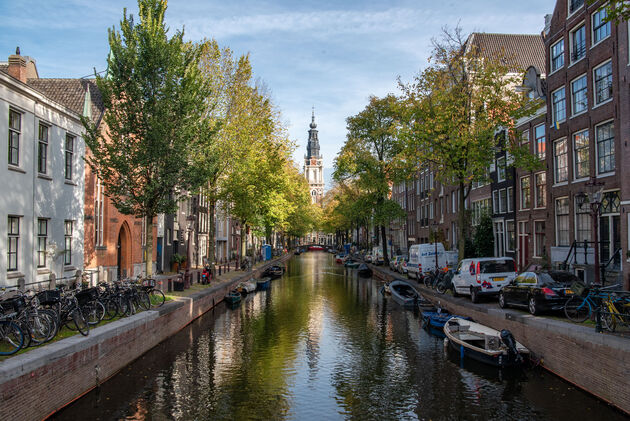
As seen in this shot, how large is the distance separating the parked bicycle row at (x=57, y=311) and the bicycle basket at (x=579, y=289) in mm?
14282

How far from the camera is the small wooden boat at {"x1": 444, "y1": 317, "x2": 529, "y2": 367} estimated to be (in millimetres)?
15031

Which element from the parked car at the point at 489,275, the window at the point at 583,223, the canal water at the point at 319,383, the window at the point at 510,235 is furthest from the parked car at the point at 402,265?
the canal water at the point at 319,383

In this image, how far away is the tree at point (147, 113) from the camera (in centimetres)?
2178

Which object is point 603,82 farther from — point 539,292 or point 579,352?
point 579,352

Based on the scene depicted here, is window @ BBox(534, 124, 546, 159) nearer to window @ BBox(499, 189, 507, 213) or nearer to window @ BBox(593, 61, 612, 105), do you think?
window @ BBox(499, 189, 507, 213)

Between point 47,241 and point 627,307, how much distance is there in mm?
21191

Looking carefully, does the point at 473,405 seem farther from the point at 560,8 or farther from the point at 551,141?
the point at 560,8

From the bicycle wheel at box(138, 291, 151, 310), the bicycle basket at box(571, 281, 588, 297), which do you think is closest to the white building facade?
the bicycle wheel at box(138, 291, 151, 310)

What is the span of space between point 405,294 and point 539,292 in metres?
14.7

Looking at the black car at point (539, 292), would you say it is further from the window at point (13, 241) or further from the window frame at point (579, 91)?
the window at point (13, 241)

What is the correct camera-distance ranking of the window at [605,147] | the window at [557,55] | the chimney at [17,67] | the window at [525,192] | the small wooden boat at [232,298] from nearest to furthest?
the chimney at [17,67], the window at [605,147], the window at [557,55], the small wooden boat at [232,298], the window at [525,192]

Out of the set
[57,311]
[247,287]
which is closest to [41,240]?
[57,311]

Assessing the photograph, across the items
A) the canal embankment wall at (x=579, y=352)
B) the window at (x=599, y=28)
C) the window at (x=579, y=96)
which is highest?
the window at (x=599, y=28)

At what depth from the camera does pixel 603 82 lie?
78.4 ft
